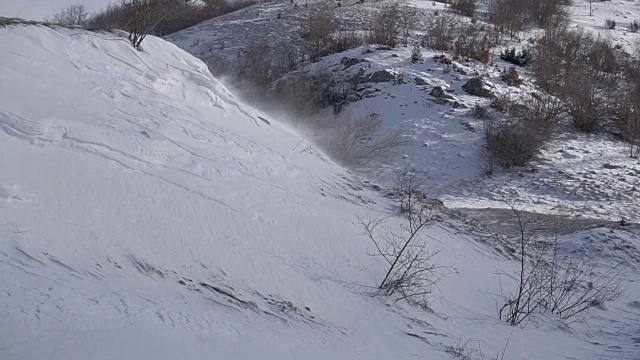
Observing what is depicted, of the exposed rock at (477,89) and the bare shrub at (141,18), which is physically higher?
the bare shrub at (141,18)

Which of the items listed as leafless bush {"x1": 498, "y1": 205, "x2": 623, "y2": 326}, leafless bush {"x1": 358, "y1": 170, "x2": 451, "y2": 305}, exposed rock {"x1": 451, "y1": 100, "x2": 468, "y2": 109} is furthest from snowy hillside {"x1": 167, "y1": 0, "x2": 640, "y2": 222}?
leafless bush {"x1": 358, "y1": 170, "x2": 451, "y2": 305}

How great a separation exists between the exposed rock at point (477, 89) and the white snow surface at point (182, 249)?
8.03 metres

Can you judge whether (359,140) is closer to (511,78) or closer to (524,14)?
(511,78)

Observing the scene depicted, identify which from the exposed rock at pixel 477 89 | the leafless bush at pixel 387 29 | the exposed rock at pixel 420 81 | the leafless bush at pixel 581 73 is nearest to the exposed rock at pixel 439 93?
the exposed rock at pixel 420 81

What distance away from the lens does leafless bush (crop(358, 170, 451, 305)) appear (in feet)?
18.4

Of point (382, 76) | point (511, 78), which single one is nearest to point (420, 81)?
point (382, 76)

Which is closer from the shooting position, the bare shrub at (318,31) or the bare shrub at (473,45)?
the bare shrub at (473,45)

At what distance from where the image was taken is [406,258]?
19.4 ft

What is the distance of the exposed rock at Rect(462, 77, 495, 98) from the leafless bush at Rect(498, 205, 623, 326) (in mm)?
8104

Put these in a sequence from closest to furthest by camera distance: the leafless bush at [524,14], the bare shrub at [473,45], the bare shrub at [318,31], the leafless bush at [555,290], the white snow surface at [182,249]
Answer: the white snow surface at [182,249]
the leafless bush at [555,290]
the bare shrub at [473,45]
the bare shrub at [318,31]
the leafless bush at [524,14]

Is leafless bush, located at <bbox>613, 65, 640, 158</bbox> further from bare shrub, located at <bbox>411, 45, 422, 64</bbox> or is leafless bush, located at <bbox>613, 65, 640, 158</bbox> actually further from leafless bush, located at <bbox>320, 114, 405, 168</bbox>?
leafless bush, located at <bbox>320, 114, 405, 168</bbox>

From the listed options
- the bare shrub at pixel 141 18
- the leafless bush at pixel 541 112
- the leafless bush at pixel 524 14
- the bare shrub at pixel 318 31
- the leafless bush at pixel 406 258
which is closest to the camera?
the leafless bush at pixel 406 258

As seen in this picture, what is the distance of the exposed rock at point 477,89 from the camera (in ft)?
53.0

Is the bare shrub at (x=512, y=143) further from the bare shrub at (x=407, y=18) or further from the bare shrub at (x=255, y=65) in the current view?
the bare shrub at (x=255, y=65)
